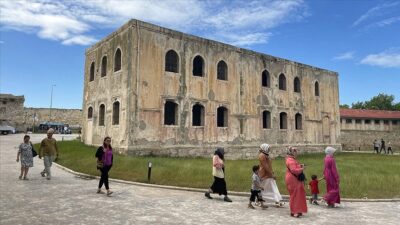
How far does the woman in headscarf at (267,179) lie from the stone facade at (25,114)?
156ft

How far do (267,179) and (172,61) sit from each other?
12867mm

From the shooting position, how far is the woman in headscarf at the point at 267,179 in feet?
28.4

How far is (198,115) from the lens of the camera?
21.2m

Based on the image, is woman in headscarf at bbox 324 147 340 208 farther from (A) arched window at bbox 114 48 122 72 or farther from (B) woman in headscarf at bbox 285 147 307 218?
(A) arched window at bbox 114 48 122 72

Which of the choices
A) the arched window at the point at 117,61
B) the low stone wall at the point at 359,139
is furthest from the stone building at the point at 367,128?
the arched window at the point at 117,61

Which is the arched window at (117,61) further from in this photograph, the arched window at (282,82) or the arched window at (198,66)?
the arched window at (282,82)

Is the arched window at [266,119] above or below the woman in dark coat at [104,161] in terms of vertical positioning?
above

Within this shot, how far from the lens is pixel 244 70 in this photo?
23.6 metres

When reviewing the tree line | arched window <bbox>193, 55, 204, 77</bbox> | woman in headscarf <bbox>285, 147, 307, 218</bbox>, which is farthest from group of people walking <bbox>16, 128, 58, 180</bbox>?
the tree line

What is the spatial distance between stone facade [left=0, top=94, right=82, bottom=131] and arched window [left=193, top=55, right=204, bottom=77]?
36.8 meters

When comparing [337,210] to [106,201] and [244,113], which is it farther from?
[244,113]

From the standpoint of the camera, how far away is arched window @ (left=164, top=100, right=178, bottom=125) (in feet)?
64.4

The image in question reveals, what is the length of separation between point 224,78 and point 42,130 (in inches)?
1534

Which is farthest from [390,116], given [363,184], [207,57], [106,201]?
[106,201]
